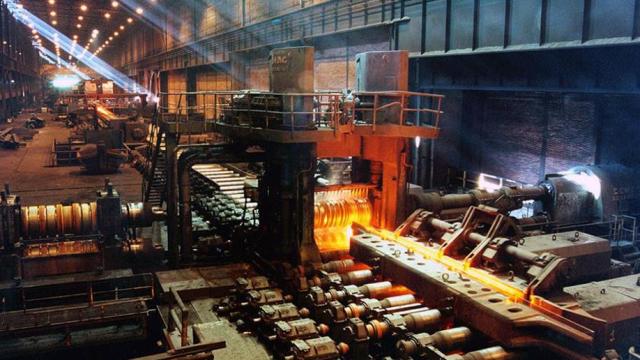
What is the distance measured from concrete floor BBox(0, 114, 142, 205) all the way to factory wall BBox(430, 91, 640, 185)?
10685 mm

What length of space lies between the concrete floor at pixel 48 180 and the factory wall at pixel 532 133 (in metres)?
10.7

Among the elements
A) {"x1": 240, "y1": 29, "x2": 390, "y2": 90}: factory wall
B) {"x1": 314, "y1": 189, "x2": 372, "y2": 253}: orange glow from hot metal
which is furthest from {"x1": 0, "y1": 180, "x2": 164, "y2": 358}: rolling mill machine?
{"x1": 240, "y1": 29, "x2": 390, "y2": 90}: factory wall

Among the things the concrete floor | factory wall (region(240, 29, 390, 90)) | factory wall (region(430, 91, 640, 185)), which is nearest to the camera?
factory wall (region(430, 91, 640, 185))

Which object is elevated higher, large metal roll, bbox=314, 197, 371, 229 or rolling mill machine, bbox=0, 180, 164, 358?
large metal roll, bbox=314, 197, 371, 229

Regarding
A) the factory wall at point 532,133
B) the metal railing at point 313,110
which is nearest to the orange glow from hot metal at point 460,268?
the metal railing at point 313,110

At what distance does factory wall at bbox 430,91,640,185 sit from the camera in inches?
515

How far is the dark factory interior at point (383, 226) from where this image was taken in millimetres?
6784

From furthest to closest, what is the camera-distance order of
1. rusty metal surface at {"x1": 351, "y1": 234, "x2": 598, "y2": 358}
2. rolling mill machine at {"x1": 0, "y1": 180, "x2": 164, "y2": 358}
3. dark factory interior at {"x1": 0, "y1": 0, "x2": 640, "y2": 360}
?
rolling mill machine at {"x1": 0, "y1": 180, "x2": 164, "y2": 358} < dark factory interior at {"x1": 0, "y1": 0, "x2": 640, "y2": 360} < rusty metal surface at {"x1": 351, "y1": 234, "x2": 598, "y2": 358}

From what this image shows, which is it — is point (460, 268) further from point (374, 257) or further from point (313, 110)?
point (313, 110)

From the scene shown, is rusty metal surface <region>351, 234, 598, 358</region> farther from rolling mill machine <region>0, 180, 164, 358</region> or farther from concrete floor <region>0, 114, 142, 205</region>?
concrete floor <region>0, 114, 142, 205</region>

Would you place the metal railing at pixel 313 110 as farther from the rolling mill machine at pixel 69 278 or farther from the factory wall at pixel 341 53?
the factory wall at pixel 341 53

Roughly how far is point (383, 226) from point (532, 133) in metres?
7.11

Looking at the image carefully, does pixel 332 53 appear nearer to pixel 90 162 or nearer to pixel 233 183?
pixel 233 183

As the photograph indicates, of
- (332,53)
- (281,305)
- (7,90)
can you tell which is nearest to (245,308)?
(281,305)
